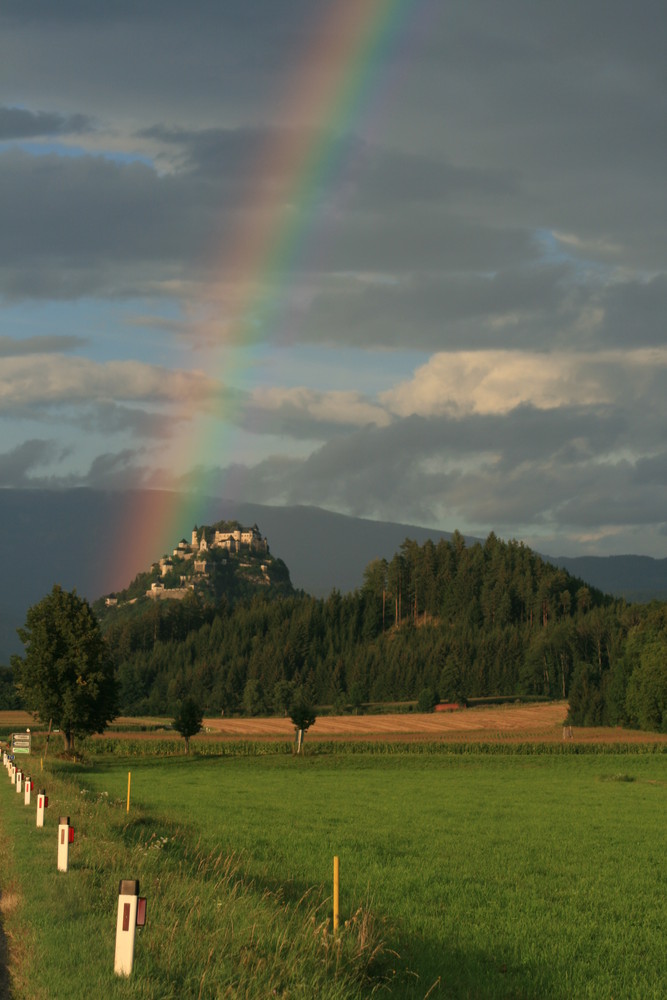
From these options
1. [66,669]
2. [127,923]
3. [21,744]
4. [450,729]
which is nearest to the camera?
[127,923]

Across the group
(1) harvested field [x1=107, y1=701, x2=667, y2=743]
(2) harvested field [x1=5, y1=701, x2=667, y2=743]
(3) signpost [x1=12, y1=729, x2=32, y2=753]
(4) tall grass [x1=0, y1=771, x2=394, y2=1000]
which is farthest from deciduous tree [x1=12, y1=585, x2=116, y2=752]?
(4) tall grass [x1=0, y1=771, x2=394, y2=1000]

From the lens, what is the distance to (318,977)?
39.8 ft

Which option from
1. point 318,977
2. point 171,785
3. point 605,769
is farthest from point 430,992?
point 605,769

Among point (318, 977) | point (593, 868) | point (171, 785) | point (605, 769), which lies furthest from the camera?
point (605, 769)

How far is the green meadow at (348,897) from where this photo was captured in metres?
12.5

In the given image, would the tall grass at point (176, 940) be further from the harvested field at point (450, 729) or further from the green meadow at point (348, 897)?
the harvested field at point (450, 729)

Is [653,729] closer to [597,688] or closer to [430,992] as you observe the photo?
[597,688]

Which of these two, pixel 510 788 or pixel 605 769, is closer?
pixel 510 788

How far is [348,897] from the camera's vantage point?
834 inches

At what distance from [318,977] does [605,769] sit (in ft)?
233

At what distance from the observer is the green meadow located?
41.1 ft

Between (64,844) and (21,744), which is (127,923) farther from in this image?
(21,744)

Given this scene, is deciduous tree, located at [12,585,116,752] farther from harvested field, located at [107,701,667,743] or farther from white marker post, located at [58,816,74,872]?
white marker post, located at [58,816,74,872]

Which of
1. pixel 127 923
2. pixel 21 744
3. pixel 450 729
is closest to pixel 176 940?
pixel 127 923
